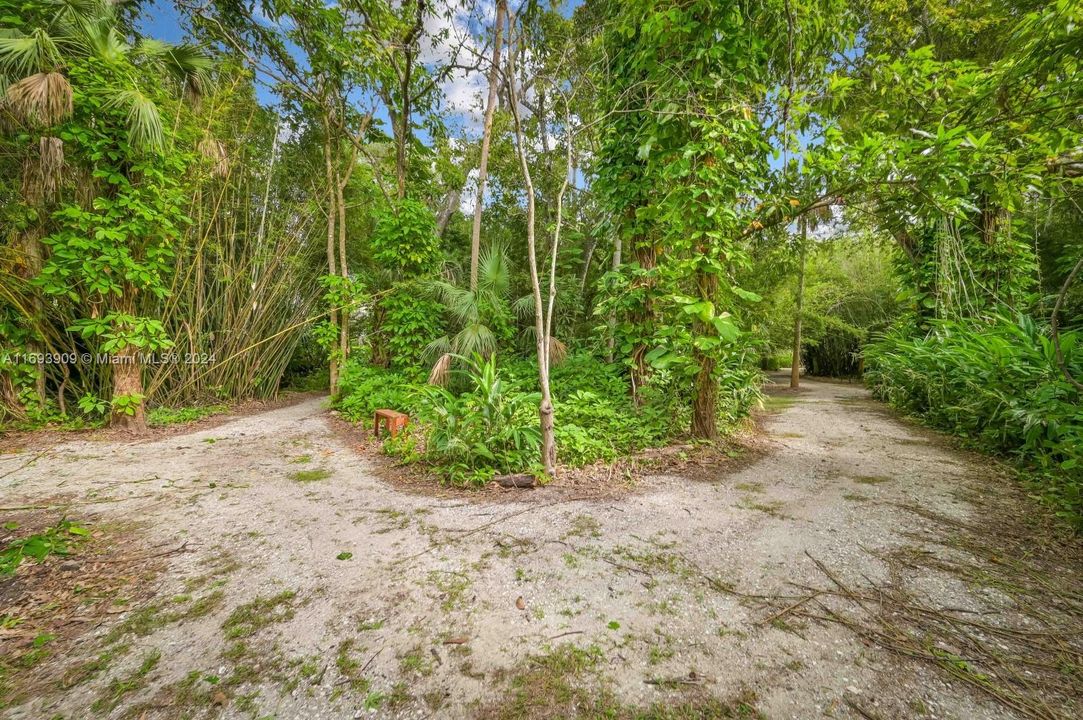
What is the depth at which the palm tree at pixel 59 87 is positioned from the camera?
3.45 m

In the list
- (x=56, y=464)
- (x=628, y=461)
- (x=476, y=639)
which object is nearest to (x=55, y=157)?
(x=56, y=464)

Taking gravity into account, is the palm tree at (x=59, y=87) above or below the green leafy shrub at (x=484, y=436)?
above

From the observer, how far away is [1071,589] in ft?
4.98

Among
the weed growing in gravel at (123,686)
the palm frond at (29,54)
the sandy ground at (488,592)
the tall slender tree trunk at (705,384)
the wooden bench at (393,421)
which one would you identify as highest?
the palm frond at (29,54)

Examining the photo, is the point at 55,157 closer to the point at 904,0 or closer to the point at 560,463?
the point at 560,463

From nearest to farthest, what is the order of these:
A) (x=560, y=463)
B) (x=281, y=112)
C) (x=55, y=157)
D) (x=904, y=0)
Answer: (x=560, y=463) < (x=55, y=157) < (x=904, y=0) < (x=281, y=112)

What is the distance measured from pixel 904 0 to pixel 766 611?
25.6ft

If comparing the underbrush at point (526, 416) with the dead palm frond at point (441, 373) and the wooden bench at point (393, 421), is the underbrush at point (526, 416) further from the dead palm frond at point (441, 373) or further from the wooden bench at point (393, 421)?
the dead palm frond at point (441, 373)

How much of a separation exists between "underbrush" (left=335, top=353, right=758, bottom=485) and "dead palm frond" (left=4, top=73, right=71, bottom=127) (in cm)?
395

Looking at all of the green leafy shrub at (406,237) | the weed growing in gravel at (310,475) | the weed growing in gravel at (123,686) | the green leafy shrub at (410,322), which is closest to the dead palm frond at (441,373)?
the green leafy shrub at (410,322)

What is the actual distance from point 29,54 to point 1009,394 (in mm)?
9479

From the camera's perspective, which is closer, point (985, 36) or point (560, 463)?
point (560, 463)

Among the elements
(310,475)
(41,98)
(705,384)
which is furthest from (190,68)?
(705,384)

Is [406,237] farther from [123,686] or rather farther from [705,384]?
[123,686]
